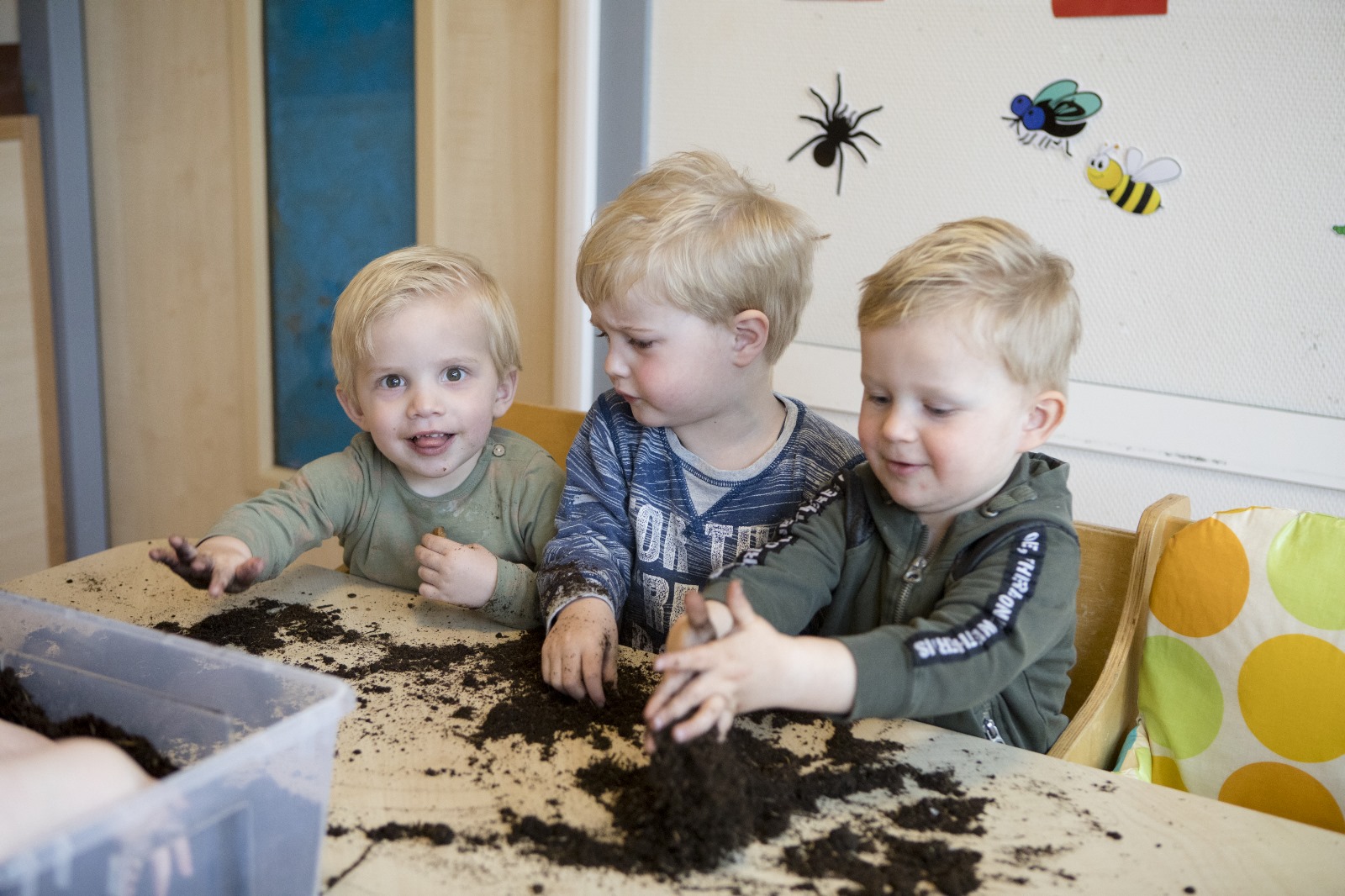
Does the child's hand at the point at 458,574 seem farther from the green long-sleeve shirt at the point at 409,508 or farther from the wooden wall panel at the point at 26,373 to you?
the wooden wall panel at the point at 26,373

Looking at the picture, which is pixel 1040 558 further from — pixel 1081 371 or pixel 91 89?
pixel 91 89

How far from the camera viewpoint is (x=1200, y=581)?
3.55 feet

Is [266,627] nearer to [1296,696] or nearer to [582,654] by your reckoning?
[582,654]

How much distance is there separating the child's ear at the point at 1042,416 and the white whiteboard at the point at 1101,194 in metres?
0.79

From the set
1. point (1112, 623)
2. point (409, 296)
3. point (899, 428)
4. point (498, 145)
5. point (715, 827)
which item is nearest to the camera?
point (715, 827)

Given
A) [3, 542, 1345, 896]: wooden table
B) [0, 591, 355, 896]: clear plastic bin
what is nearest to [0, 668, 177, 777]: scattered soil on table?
[0, 591, 355, 896]: clear plastic bin

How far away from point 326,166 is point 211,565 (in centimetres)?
165

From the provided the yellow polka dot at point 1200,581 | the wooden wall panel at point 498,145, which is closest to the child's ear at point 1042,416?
the yellow polka dot at point 1200,581

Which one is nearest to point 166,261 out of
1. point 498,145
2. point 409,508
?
point 498,145

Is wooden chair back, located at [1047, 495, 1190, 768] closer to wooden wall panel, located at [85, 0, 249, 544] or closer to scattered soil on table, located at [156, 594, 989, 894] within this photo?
scattered soil on table, located at [156, 594, 989, 894]

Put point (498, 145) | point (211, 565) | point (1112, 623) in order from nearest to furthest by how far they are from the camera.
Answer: point (211, 565), point (1112, 623), point (498, 145)

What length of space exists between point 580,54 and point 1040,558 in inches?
57.7

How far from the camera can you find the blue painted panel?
2.35m

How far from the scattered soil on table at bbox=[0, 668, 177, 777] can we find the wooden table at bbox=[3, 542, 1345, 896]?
13 centimetres
